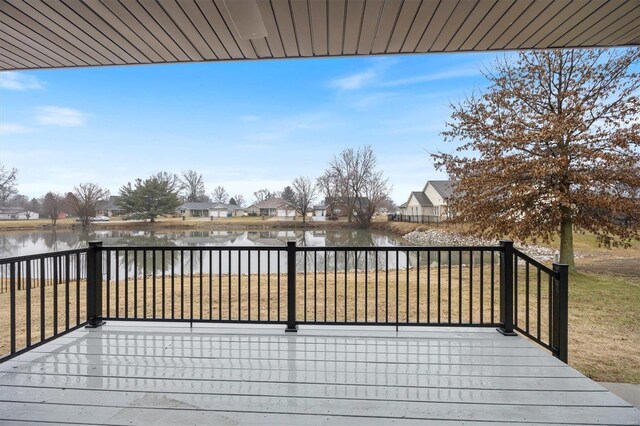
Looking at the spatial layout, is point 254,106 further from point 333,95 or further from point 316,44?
point 316,44

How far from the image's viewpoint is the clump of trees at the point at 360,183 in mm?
27388

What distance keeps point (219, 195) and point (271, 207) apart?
6784 mm

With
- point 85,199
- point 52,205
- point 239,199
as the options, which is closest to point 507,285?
point 52,205

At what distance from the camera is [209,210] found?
3662 cm

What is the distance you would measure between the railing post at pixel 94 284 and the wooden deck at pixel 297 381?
0.64ft

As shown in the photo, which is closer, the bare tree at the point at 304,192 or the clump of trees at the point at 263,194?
the bare tree at the point at 304,192

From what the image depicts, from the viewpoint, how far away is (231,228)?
2495cm

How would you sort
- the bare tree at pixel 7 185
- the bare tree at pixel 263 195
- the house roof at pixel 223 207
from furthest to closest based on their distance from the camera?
the bare tree at pixel 263 195
the house roof at pixel 223 207
the bare tree at pixel 7 185

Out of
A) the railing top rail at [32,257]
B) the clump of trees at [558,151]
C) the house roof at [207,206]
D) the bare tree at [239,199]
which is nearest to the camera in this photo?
the railing top rail at [32,257]

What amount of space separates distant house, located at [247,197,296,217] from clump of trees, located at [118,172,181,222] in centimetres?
1291

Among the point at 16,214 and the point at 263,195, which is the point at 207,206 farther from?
the point at 16,214

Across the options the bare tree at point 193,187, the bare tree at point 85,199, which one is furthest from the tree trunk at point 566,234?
the bare tree at point 193,187

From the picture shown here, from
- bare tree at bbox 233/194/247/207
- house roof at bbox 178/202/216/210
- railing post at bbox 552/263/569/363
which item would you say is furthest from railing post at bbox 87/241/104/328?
bare tree at bbox 233/194/247/207

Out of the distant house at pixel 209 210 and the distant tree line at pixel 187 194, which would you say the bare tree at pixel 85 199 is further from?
the distant house at pixel 209 210
